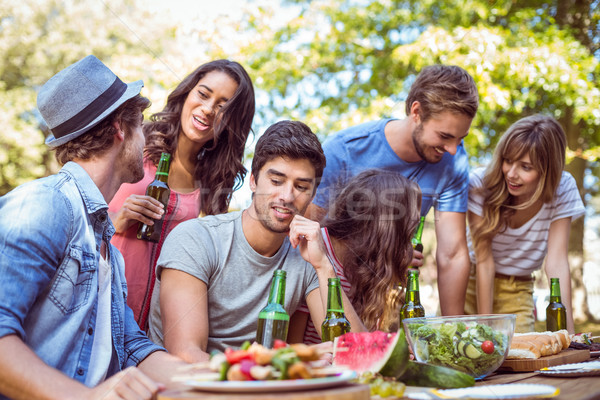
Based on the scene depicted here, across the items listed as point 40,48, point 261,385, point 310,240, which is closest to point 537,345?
point 310,240

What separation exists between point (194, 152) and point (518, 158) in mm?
2078

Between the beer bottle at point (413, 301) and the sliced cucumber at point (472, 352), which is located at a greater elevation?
the beer bottle at point (413, 301)

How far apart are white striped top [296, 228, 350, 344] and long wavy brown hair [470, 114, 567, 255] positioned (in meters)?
1.45

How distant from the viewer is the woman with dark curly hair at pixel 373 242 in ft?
9.50

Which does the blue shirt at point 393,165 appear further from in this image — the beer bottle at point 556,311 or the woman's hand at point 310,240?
the woman's hand at point 310,240

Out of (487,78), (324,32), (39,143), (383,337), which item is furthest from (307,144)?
(39,143)

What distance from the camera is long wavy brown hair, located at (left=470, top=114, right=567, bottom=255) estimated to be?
371cm

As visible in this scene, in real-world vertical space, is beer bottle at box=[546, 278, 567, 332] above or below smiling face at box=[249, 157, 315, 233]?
below

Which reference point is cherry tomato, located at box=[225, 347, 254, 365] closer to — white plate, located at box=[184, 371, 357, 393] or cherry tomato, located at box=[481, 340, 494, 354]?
white plate, located at box=[184, 371, 357, 393]

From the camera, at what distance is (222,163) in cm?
343

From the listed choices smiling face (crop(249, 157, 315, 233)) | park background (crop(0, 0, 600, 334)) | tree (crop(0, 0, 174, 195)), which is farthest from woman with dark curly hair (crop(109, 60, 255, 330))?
tree (crop(0, 0, 174, 195))

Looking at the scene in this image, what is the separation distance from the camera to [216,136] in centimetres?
330

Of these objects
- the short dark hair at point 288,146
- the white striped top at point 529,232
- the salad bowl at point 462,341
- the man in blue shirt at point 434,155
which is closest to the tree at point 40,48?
the man in blue shirt at point 434,155

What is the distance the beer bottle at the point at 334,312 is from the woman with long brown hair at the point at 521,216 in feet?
7.00
